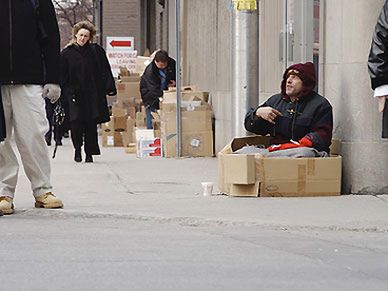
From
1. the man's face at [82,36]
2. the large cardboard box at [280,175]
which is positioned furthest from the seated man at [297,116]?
the man's face at [82,36]

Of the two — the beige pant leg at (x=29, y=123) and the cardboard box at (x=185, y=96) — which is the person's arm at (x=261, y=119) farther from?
the cardboard box at (x=185, y=96)

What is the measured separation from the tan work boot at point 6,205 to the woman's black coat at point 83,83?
18.9 feet

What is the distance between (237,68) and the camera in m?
10.8

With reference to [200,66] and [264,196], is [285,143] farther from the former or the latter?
[200,66]

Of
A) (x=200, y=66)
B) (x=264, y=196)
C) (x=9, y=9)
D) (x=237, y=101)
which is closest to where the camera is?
(x=9, y=9)

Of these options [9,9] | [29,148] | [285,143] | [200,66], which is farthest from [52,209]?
[200,66]

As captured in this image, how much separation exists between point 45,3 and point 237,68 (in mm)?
2195

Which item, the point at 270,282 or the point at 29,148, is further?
the point at 29,148

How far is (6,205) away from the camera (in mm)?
9344

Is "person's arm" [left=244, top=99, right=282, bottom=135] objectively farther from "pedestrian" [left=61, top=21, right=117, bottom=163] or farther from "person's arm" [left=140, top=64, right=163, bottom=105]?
"person's arm" [left=140, top=64, right=163, bottom=105]

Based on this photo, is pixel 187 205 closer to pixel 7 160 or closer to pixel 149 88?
pixel 7 160

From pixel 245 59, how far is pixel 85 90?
Result: 4869mm

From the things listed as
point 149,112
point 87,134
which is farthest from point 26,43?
point 149,112

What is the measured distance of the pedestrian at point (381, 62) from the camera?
808 centimetres
